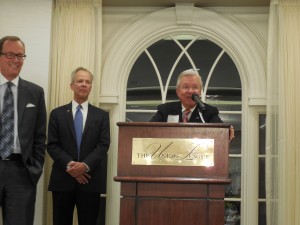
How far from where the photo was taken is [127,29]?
4.52m

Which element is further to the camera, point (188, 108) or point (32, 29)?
point (32, 29)

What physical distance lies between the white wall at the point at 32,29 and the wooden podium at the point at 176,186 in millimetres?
1859

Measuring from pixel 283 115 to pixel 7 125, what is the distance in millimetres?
2237

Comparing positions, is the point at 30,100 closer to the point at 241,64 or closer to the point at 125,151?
the point at 125,151

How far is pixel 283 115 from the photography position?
4.09 metres

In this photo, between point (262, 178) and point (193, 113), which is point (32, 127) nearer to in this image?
point (193, 113)

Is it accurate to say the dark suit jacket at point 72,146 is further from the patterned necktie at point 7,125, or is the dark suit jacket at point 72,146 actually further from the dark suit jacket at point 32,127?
the patterned necktie at point 7,125

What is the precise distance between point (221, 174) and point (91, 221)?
144 cm

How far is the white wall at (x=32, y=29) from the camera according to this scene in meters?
4.16

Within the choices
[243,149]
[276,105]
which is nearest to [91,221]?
[243,149]

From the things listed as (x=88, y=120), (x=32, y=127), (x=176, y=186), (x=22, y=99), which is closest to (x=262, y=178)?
(x=88, y=120)

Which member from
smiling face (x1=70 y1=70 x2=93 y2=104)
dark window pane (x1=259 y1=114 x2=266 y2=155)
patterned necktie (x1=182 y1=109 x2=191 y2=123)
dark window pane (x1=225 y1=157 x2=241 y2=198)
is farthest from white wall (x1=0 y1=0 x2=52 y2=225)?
dark window pane (x1=259 y1=114 x2=266 y2=155)

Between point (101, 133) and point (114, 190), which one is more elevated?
point (101, 133)

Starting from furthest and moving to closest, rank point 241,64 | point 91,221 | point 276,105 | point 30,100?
point 241,64
point 276,105
point 91,221
point 30,100
